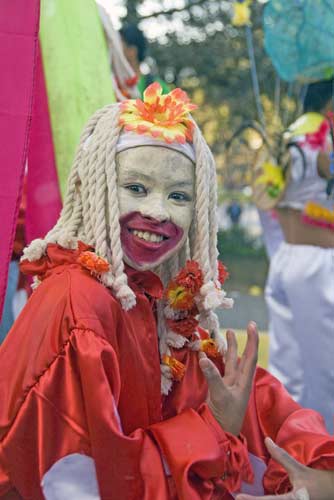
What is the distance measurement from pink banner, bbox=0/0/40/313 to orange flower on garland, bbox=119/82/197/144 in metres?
0.27

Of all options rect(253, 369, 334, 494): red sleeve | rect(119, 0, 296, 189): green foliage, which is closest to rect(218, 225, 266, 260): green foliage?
rect(119, 0, 296, 189): green foliage

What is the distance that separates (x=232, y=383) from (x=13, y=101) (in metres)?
0.94

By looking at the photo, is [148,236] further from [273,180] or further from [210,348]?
[273,180]

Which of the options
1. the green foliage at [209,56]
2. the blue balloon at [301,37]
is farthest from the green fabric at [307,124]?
the green foliage at [209,56]

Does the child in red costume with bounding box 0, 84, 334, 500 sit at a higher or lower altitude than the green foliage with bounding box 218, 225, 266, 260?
higher

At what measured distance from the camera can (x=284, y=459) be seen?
→ 183 centimetres

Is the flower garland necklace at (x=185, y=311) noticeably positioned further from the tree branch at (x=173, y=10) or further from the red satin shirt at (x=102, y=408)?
the tree branch at (x=173, y=10)

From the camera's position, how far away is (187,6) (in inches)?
418

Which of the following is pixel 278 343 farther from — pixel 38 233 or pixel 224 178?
pixel 224 178

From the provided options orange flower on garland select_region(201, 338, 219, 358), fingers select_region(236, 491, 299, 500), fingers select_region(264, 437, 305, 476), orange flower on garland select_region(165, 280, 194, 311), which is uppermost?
orange flower on garland select_region(165, 280, 194, 311)

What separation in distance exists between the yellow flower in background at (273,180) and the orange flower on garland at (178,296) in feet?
7.66

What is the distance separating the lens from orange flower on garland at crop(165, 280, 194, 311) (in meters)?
1.95

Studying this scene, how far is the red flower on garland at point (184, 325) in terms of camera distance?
78.2 inches

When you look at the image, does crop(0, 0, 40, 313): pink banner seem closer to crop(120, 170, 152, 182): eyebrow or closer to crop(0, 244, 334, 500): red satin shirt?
crop(0, 244, 334, 500): red satin shirt
